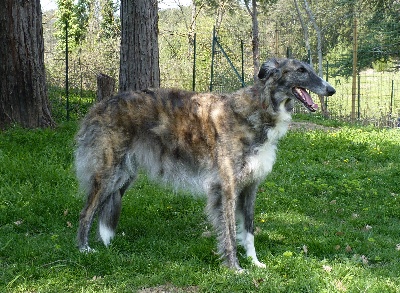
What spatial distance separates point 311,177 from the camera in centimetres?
842

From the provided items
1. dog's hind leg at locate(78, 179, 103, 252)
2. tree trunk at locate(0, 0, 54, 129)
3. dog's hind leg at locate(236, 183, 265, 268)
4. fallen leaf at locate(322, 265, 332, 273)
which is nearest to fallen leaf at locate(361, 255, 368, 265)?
fallen leaf at locate(322, 265, 332, 273)

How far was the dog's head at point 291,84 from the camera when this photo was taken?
16.1 ft

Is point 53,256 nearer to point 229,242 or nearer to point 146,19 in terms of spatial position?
point 229,242

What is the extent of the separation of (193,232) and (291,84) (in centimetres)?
220

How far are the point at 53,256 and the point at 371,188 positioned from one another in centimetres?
509

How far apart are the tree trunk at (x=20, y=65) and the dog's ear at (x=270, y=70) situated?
5.73m

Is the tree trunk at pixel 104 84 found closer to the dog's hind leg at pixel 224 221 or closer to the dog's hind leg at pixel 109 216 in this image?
the dog's hind leg at pixel 109 216

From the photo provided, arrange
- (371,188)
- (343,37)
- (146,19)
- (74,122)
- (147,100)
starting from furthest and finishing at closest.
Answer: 1. (343,37)
2. (74,122)
3. (146,19)
4. (371,188)
5. (147,100)

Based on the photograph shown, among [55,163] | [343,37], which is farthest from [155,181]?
[343,37]

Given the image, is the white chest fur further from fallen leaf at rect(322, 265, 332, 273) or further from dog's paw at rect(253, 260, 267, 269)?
fallen leaf at rect(322, 265, 332, 273)

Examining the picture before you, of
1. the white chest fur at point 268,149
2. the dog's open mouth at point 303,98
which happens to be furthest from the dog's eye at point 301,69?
the white chest fur at point 268,149

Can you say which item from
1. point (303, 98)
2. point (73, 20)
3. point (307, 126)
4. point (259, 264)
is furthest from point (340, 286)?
point (73, 20)

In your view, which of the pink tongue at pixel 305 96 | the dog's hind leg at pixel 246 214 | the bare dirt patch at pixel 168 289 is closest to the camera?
the bare dirt patch at pixel 168 289

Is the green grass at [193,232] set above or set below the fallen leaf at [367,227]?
above
